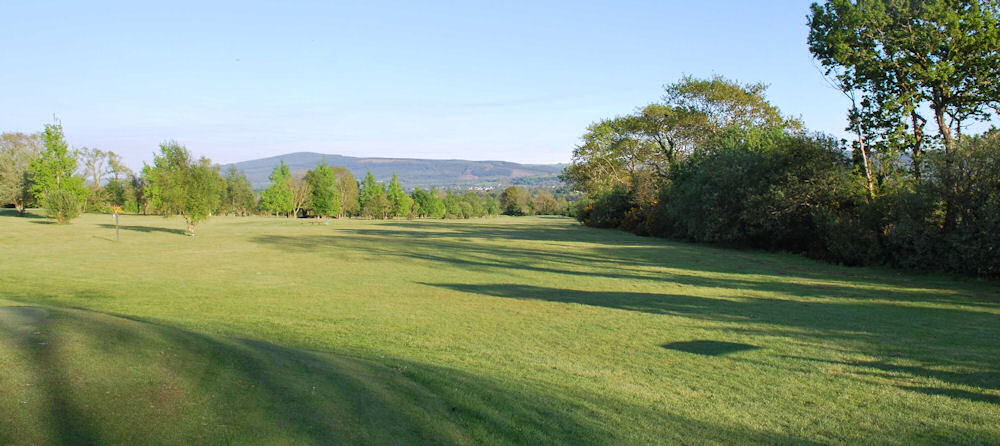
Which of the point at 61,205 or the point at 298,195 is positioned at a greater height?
the point at 298,195

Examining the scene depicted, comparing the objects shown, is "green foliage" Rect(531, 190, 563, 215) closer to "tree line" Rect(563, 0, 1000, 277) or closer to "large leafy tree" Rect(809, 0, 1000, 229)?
"tree line" Rect(563, 0, 1000, 277)

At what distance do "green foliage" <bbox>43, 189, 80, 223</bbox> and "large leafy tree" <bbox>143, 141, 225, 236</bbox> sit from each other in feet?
38.2

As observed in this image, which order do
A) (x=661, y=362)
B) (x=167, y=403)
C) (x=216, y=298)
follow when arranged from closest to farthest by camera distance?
1. (x=167, y=403)
2. (x=661, y=362)
3. (x=216, y=298)

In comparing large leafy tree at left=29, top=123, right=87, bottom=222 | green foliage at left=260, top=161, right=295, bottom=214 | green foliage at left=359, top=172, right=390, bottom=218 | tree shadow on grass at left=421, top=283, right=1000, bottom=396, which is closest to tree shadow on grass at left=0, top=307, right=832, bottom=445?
tree shadow on grass at left=421, top=283, right=1000, bottom=396

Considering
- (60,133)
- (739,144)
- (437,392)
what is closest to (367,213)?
(60,133)

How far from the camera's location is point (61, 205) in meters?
46.6

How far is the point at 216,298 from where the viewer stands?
50.3 ft

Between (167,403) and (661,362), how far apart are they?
23.2ft

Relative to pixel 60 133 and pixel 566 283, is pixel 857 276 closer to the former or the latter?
pixel 566 283

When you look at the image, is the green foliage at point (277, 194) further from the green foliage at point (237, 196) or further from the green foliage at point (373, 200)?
the green foliage at point (373, 200)

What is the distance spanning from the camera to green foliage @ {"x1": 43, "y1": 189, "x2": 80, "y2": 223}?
1834 inches

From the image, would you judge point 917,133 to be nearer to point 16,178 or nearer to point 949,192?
point 949,192

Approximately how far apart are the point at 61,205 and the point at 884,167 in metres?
61.2

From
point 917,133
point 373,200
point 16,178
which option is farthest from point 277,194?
point 917,133
